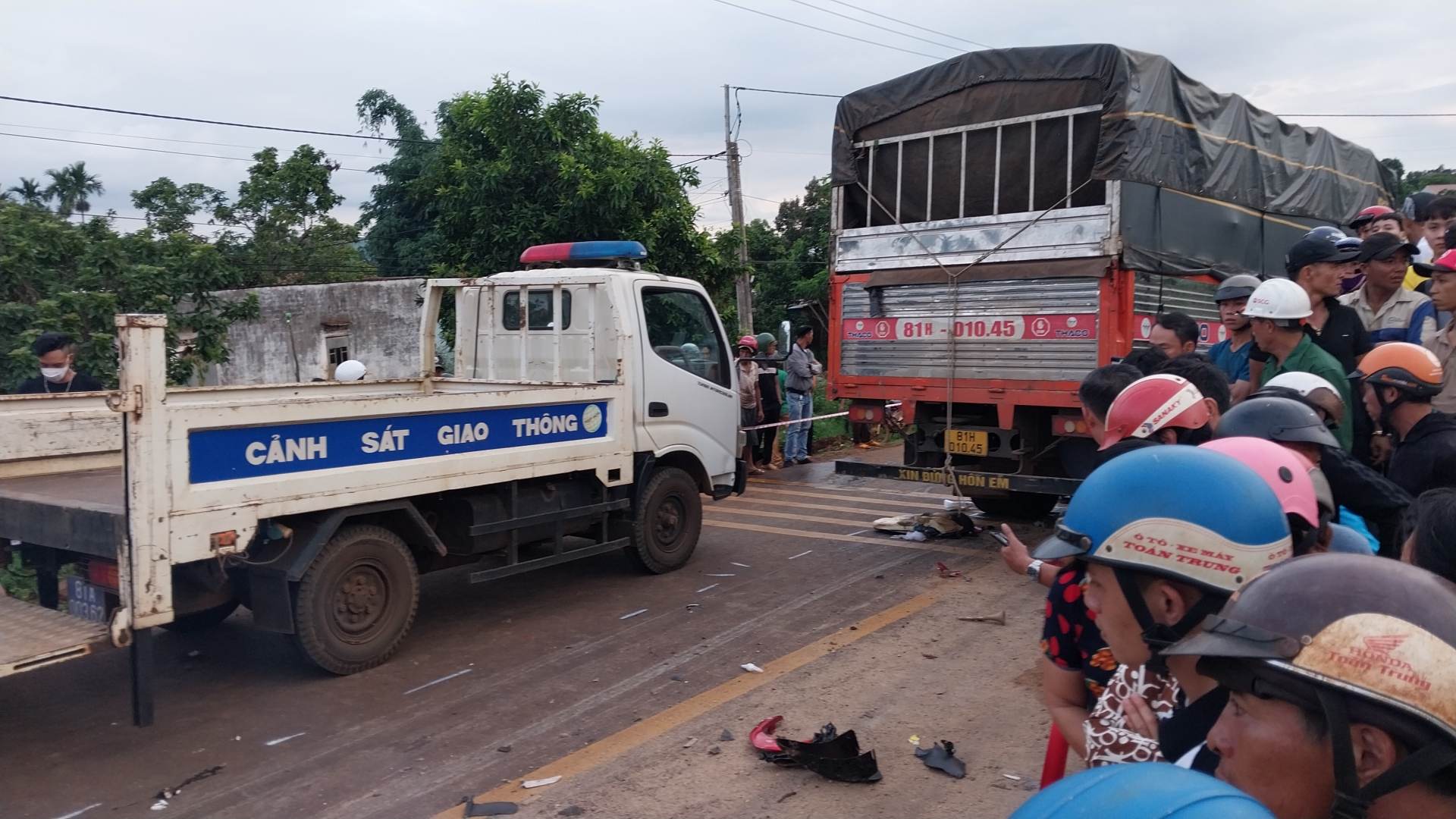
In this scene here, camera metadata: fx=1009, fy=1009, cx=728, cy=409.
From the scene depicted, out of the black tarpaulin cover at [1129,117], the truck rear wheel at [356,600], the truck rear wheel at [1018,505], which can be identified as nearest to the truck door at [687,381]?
the black tarpaulin cover at [1129,117]

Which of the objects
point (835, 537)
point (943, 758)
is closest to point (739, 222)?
point (835, 537)

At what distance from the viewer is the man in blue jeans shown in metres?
13.3

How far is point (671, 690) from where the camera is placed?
5.15 metres

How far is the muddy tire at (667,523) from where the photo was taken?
7.39 metres

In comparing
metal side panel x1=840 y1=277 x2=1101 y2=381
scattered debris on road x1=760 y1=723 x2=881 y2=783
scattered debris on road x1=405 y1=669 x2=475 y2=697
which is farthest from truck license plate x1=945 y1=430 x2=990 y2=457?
scattered debris on road x1=405 y1=669 x2=475 y2=697

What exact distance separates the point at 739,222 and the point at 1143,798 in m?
17.8

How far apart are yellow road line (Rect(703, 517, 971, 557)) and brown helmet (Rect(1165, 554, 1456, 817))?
7185mm

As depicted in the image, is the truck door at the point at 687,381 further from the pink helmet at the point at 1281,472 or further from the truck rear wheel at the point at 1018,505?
the pink helmet at the point at 1281,472

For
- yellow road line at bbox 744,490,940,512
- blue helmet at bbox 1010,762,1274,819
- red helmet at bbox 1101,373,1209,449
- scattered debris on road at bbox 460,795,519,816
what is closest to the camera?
blue helmet at bbox 1010,762,1274,819

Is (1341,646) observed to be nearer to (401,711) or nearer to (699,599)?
(401,711)

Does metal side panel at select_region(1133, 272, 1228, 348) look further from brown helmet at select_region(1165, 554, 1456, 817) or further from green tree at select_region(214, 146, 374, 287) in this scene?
green tree at select_region(214, 146, 374, 287)

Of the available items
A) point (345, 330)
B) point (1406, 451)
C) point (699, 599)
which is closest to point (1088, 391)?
point (1406, 451)

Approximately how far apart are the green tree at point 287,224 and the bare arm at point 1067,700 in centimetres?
2240

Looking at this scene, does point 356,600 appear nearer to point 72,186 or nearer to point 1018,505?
point 1018,505
